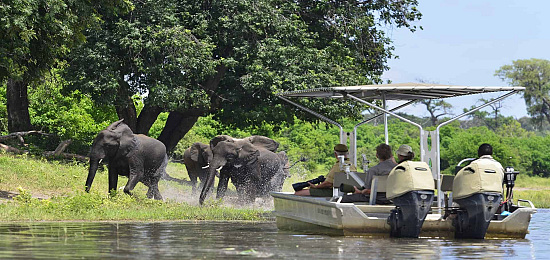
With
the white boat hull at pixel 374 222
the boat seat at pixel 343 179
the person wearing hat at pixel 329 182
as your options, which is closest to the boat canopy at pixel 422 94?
the white boat hull at pixel 374 222

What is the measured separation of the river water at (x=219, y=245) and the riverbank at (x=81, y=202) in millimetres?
1889

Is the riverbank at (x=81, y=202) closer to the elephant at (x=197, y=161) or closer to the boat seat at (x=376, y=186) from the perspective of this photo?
the elephant at (x=197, y=161)

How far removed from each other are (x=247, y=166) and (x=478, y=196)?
11958mm

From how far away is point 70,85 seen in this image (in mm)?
29938

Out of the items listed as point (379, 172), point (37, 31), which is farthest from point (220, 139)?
point (379, 172)

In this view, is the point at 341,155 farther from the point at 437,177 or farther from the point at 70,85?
the point at 70,85

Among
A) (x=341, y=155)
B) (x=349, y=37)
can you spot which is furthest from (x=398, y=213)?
(x=349, y=37)

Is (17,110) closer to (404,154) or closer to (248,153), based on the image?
(248,153)

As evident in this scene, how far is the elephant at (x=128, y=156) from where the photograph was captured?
23406mm

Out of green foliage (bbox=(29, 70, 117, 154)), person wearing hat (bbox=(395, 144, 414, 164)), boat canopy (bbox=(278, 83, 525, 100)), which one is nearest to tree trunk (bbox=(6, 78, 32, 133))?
green foliage (bbox=(29, 70, 117, 154))

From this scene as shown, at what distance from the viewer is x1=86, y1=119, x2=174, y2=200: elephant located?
23406 millimetres

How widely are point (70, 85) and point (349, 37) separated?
33.8 ft

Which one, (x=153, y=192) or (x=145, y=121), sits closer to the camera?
(x=153, y=192)

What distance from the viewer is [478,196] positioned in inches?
584
